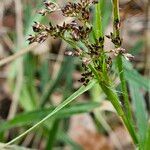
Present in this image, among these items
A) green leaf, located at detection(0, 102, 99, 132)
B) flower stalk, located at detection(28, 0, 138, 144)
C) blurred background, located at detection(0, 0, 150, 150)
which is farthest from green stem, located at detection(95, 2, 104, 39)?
blurred background, located at detection(0, 0, 150, 150)

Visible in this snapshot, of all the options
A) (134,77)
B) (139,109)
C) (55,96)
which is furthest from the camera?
(55,96)

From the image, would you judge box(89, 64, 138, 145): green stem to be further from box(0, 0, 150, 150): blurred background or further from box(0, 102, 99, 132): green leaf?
box(0, 0, 150, 150): blurred background

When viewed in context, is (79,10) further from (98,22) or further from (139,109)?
(139,109)

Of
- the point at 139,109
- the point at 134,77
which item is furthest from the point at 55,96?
the point at 139,109

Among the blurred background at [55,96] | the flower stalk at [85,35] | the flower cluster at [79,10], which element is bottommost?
the blurred background at [55,96]

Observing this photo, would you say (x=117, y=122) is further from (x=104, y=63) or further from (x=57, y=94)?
(x=104, y=63)

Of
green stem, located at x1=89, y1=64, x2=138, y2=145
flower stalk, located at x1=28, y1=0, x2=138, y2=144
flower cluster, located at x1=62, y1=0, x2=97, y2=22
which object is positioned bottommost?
green stem, located at x1=89, y1=64, x2=138, y2=145

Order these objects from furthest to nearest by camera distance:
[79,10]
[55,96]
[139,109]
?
[55,96], [139,109], [79,10]

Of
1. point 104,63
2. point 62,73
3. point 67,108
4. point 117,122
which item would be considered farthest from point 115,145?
point 104,63

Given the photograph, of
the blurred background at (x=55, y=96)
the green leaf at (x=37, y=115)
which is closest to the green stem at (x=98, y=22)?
the green leaf at (x=37, y=115)

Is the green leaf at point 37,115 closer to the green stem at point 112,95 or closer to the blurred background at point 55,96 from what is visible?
the blurred background at point 55,96

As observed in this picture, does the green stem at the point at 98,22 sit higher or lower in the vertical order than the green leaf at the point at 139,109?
higher

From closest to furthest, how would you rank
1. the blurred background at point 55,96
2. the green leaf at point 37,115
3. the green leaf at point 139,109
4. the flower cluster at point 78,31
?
1. the flower cluster at point 78,31
2. the green leaf at point 139,109
3. the green leaf at point 37,115
4. the blurred background at point 55,96
